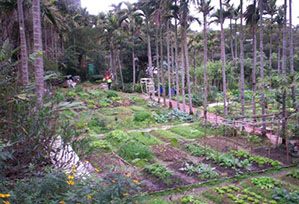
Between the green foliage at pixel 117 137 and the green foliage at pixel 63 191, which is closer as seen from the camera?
the green foliage at pixel 63 191

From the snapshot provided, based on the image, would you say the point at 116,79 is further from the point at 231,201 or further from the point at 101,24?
the point at 231,201

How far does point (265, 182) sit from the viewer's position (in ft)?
31.9

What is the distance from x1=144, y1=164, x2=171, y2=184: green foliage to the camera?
32.7 ft

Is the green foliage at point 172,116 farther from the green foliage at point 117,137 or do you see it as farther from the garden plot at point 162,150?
the green foliage at point 117,137

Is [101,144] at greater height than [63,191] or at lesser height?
lesser

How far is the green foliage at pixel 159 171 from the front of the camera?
32.7ft

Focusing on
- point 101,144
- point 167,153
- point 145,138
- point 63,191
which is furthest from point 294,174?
→ point 63,191

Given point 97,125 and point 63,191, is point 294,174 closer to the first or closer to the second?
point 63,191

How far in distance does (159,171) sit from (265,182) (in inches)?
122

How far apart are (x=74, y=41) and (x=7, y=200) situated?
34.9 meters

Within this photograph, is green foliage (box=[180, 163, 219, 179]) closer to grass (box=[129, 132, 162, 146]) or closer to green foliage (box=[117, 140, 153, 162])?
green foliage (box=[117, 140, 153, 162])

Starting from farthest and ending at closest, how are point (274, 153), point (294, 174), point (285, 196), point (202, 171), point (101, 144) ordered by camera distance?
point (101, 144) → point (274, 153) → point (202, 171) → point (294, 174) → point (285, 196)

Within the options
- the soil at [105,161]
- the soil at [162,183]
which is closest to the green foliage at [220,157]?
the soil at [162,183]

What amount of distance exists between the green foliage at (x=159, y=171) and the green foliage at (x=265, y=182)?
8.12 ft
